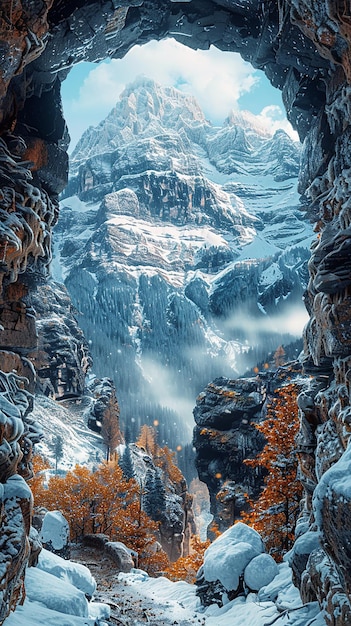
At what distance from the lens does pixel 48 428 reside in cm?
6109

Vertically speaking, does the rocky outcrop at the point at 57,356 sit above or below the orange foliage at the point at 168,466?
above

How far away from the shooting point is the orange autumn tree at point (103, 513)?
30.5m

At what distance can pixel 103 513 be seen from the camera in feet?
106

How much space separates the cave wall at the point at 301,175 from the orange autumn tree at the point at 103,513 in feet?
64.3

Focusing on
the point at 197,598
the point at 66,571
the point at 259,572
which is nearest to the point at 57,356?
the point at 197,598

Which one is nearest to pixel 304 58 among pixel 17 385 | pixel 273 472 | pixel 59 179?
pixel 59 179

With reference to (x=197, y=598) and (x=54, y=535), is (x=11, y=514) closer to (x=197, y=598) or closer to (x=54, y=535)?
(x=197, y=598)

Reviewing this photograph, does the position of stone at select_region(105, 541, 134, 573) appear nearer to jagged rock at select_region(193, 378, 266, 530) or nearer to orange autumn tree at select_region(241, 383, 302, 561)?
orange autumn tree at select_region(241, 383, 302, 561)

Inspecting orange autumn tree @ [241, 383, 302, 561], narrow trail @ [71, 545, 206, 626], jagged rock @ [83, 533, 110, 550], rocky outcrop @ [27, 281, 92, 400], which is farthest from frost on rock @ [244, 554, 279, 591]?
rocky outcrop @ [27, 281, 92, 400]

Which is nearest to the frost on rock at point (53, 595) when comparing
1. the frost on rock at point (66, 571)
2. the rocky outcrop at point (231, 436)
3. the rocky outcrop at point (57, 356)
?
the frost on rock at point (66, 571)

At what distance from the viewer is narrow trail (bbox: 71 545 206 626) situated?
45.3 feet

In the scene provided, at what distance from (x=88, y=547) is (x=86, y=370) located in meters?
68.3

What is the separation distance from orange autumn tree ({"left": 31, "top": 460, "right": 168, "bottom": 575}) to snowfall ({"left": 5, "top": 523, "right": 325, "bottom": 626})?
1252 centimetres

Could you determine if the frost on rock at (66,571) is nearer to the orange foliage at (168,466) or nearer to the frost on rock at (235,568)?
the frost on rock at (235,568)
